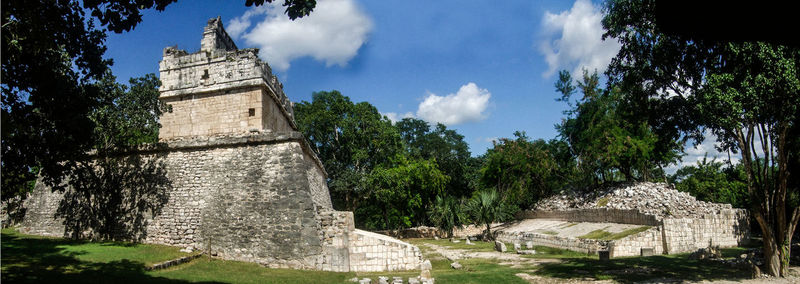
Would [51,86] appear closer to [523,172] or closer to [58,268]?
[58,268]

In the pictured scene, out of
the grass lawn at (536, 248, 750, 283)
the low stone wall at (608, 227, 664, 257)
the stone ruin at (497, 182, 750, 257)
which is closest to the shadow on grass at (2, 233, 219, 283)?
the grass lawn at (536, 248, 750, 283)

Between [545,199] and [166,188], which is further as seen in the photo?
[545,199]

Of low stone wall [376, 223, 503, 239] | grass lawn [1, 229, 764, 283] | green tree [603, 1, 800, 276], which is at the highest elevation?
green tree [603, 1, 800, 276]

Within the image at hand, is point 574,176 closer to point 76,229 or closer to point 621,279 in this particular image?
point 621,279

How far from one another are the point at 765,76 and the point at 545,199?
22.1 m

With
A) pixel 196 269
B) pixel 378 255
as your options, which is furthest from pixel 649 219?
pixel 196 269

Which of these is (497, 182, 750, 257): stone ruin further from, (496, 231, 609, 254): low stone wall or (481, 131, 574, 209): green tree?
(481, 131, 574, 209): green tree

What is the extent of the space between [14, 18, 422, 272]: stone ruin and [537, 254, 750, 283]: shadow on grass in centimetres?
434

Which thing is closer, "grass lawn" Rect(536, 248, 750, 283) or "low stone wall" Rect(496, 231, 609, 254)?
"grass lawn" Rect(536, 248, 750, 283)

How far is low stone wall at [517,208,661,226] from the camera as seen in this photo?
18872mm

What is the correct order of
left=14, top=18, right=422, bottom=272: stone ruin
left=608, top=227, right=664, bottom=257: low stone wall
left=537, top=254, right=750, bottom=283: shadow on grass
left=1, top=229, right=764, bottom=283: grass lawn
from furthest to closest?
1. left=608, top=227, right=664, bottom=257: low stone wall
2. left=14, top=18, right=422, bottom=272: stone ruin
3. left=537, top=254, right=750, bottom=283: shadow on grass
4. left=1, top=229, right=764, bottom=283: grass lawn

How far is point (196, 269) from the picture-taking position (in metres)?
10.8

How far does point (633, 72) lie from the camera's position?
12.9 m

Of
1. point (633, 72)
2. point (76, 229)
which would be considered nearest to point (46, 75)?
point (76, 229)
